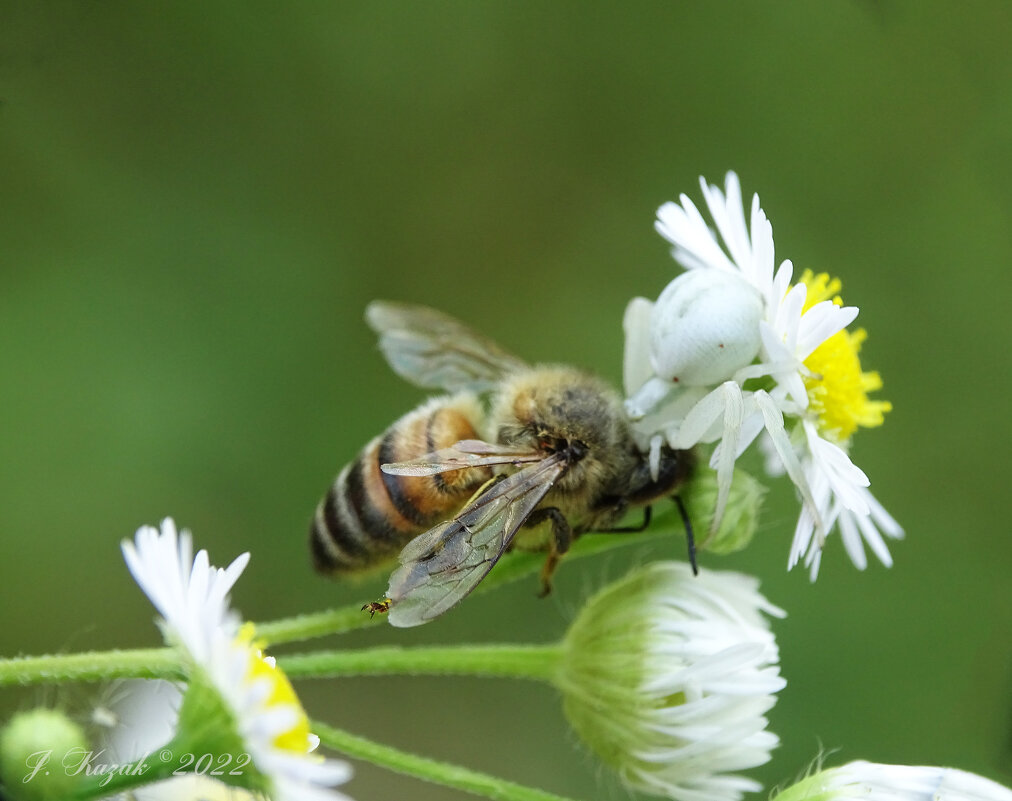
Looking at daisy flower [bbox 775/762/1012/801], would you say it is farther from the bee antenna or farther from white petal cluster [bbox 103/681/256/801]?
white petal cluster [bbox 103/681/256/801]

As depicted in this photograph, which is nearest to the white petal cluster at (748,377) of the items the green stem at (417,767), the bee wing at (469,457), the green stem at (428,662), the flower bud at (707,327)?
the flower bud at (707,327)

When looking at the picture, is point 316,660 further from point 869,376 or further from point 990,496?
point 990,496

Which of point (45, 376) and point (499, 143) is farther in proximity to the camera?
point (499, 143)

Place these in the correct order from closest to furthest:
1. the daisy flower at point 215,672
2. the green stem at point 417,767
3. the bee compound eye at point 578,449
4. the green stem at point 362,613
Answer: the daisy flower at point 215,672 < the green stem at point 417,767 < the green stem at point 362,613 < the bee compound eye at point 578,449

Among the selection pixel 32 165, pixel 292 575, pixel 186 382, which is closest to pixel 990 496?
pixel 292 575

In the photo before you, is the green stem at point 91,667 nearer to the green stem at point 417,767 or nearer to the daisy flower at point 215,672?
the daisy flower at point 215,672

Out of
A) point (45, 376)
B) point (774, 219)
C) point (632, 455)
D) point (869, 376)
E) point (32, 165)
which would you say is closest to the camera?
point (632, 455)
